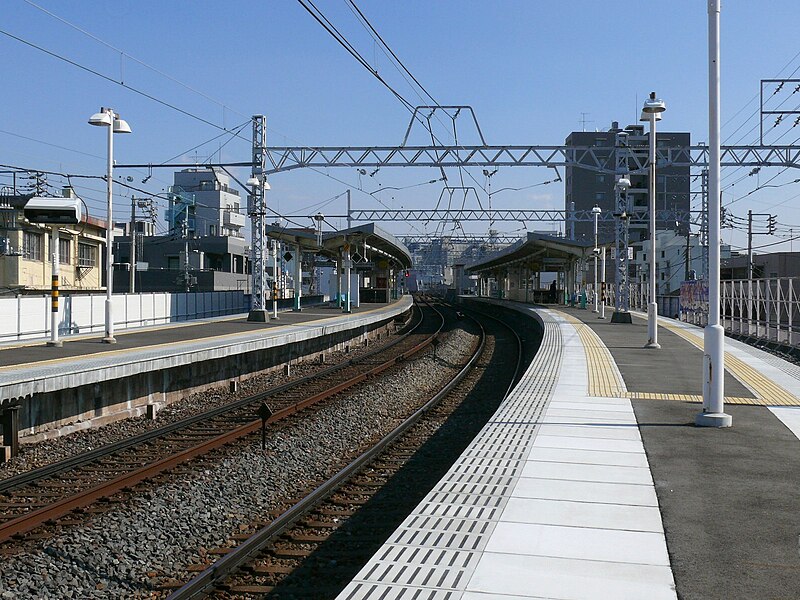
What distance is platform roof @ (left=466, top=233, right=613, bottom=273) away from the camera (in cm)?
4538

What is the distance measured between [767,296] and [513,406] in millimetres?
14283

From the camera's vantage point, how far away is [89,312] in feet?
73.5

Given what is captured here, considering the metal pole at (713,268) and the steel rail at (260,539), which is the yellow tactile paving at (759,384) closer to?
the metal pole at (713,268)

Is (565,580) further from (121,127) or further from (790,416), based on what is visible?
(121,127)

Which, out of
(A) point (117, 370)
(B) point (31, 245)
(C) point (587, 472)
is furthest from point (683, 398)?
(B) point (31, 245)

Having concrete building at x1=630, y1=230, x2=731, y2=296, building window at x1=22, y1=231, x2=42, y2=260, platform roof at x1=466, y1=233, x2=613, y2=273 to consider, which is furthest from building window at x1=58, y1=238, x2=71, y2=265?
concrete building at x1=630, y1=230, x2=731, y2=296

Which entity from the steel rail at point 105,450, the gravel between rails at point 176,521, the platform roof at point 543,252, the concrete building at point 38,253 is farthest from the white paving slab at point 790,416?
the platform roof at point 543,252

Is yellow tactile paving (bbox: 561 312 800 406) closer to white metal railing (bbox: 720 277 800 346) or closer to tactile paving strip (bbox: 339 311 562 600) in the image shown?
white metal railing (bbox: 720 277 800 346)

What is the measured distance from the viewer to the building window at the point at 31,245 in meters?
38.0

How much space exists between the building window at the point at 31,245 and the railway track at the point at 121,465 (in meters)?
24.9

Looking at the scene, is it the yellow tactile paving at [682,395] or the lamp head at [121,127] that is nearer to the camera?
the yellow tactile paving at [682,395]

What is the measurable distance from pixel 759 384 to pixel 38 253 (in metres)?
Result: 35.1

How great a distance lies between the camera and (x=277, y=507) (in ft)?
30.3

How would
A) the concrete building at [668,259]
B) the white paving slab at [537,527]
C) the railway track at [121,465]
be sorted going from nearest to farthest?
the white paving slab at [537,527] → the railway track at [121,465] → the concrete building at [668,259]
